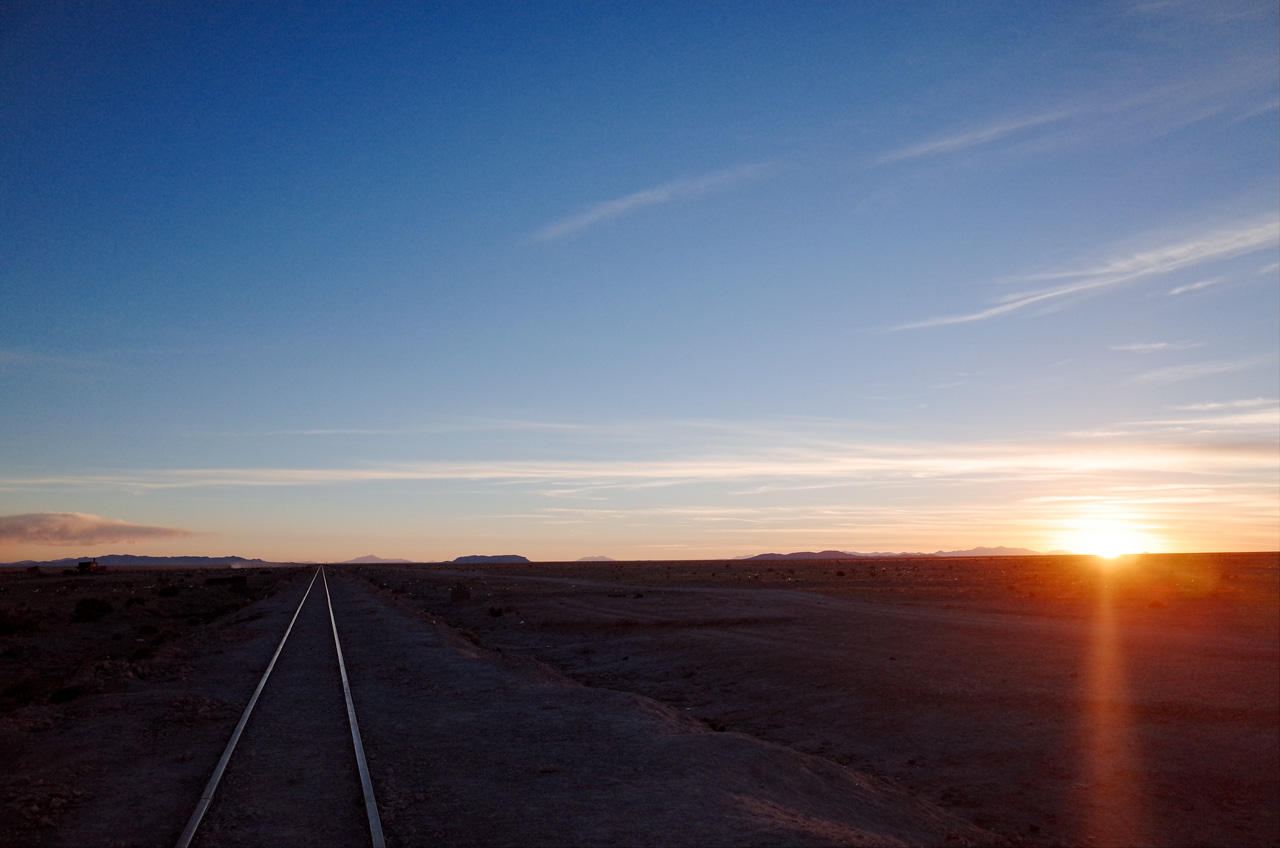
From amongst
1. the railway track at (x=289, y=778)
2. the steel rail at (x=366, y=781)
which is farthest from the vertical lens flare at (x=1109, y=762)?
the railway track at (x=289, y=778)

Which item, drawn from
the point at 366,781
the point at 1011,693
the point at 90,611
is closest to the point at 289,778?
the point at 366,781

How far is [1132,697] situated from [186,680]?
829 inches

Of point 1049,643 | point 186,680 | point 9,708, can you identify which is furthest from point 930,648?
point 9,708

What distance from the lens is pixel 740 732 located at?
17484 millimetres

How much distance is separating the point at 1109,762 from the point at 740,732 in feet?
20.9

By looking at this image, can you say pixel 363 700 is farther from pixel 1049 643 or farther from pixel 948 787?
pixel 1049 643

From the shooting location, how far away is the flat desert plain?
1051 centimetres

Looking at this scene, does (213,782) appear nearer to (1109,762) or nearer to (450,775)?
(450,775)

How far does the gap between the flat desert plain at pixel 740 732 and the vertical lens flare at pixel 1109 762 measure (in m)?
0.06

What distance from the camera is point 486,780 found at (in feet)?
37.9

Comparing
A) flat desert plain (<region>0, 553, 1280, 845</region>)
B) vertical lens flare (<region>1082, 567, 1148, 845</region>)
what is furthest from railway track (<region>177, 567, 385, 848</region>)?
vertical lens flare (<region>1082, 567, 1148, 845</region>)

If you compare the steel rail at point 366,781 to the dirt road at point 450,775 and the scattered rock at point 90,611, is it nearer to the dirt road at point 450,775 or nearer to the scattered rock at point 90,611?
the dirt road at point 450,775

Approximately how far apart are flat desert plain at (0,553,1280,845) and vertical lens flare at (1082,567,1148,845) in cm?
6

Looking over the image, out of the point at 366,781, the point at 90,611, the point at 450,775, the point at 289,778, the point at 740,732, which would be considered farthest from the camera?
the point at 90,611
